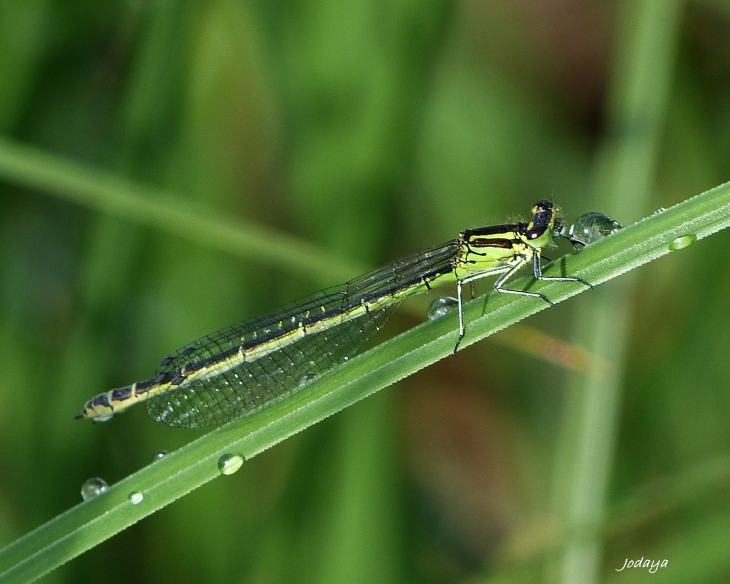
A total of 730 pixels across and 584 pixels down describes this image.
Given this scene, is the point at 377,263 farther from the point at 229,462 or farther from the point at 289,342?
the point at 229,462

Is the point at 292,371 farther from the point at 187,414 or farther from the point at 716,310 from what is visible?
the point at 716,310

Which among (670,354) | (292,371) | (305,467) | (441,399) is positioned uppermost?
(441,399)

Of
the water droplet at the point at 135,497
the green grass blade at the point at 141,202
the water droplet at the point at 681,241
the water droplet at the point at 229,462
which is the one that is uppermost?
the green grass blade at the point at 141,202

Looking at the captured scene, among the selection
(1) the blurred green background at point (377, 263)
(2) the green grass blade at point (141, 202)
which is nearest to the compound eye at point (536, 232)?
(1) the blurred green background at point (377, 263)

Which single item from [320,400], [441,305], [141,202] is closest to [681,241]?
[441,305]

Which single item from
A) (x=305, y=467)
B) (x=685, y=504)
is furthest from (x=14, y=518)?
(x=685, y=504)

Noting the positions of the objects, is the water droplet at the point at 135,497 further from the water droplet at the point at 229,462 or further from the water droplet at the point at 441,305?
the water droplet at the point at 441,305
